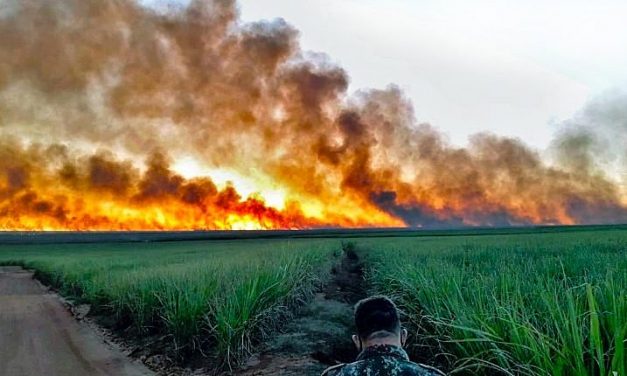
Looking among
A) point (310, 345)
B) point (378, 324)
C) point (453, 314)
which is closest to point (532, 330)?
point (453, 314)

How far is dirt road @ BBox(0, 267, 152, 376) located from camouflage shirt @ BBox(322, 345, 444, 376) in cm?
765

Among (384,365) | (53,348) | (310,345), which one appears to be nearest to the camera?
(384,365)

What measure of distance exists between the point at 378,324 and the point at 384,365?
0.25m

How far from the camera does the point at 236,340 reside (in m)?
9.30

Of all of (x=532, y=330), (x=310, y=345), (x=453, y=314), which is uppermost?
(x=532, y=330)

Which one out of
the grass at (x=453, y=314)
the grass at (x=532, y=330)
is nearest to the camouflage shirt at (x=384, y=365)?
the grass at (x=532, y=330)

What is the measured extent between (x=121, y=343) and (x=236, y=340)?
14.9 ft

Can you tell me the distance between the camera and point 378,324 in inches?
126

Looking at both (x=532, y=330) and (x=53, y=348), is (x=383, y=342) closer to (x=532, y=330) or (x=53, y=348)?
(x=532, y=330)

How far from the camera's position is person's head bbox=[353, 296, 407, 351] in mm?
3159

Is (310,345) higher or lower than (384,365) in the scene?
lower

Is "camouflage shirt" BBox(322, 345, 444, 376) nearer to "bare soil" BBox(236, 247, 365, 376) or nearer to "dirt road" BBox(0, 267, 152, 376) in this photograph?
"bare soil" BBox(236, 247, 365, 376)

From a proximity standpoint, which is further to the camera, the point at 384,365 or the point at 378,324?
the point at 378,324

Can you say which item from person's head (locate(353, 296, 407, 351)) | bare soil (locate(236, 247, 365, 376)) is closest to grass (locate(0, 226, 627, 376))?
bare soil (locate(236, 247, 365, 376))
